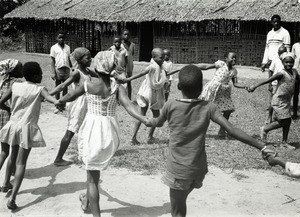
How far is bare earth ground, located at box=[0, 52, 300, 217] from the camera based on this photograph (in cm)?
437

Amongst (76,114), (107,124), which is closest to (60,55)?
(76,114)

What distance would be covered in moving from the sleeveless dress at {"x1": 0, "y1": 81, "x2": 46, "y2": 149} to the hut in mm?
12599

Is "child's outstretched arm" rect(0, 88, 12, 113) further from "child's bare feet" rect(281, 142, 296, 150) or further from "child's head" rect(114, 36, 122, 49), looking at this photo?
"child's head" rect(114, 36, 122, 49)

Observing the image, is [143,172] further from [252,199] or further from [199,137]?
[199,137]

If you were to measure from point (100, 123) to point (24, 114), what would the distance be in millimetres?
Answer: 1153

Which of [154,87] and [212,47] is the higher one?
[154,87]

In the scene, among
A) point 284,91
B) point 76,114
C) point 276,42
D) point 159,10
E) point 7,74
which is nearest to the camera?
point 7,74

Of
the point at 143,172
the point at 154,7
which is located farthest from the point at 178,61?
the point at 143,172

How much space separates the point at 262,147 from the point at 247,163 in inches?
108

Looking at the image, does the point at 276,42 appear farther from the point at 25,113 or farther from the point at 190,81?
the point at 190,81

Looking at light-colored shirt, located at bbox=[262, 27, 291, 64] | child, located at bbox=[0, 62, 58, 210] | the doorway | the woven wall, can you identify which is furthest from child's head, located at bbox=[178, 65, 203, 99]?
the doorway

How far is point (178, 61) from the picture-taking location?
1869cm

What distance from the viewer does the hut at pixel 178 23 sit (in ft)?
54.2

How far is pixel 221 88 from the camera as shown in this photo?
7086 mm
